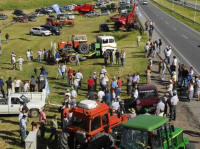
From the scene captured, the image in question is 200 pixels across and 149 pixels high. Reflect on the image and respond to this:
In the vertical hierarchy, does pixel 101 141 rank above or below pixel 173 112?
above

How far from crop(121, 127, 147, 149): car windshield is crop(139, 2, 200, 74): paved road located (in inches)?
814

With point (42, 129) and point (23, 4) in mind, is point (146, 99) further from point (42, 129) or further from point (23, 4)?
point (23, 4)

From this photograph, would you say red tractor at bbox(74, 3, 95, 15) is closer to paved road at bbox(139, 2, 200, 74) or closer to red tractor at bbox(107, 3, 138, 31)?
paved road at bbox(139, 2, 200, 74)

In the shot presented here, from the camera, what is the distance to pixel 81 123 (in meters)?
13.8

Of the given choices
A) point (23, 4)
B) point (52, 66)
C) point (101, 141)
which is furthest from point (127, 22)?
point (23, 4)

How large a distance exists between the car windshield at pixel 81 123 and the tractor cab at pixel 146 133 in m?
2.32

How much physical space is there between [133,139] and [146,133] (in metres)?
0.47

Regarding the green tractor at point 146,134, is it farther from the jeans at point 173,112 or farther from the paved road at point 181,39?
the paved road at point 181,39

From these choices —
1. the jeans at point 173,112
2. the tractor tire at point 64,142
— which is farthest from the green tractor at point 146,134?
the jeans at point 173,112

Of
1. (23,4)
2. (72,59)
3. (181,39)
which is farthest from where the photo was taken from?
(23,4)

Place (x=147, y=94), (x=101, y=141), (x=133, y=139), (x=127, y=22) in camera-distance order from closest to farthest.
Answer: (x=133, y=139) → (x=101, y=141) → (x=147, y=94) → (x=127, y=22)

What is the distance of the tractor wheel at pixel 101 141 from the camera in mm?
12797

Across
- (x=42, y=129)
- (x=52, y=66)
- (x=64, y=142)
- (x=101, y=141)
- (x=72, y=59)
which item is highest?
(x=101, y=141)

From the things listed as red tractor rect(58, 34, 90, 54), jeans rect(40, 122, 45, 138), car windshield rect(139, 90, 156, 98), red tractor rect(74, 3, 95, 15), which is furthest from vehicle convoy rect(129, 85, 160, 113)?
red tractor rect(74, 3, 95, 15)
